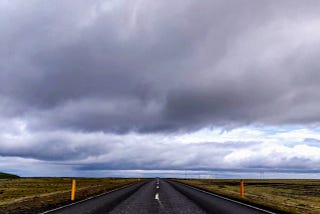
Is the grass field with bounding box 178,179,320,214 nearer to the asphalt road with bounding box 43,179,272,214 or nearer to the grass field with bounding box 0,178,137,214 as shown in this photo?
the asphalt road with bounding box 43,179,272,214

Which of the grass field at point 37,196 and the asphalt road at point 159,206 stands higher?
the asphalt road at point 159,206

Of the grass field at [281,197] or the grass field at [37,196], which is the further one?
the grass field at [281,197]

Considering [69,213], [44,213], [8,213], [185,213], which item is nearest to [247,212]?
[185,213]

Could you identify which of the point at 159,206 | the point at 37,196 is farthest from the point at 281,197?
the point at 37,196

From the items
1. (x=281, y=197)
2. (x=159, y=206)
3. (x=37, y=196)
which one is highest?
(x=159, y=206)

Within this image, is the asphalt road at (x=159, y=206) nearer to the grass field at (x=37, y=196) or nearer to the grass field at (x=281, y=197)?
the grass field at (x=37, y=196)

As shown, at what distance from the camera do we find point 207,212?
40.9 ft

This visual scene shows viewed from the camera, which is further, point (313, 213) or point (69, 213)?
point (313, 213)

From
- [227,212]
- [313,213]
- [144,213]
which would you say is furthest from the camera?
[313,213]

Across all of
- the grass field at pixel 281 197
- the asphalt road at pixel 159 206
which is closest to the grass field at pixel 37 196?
the asphalt road at pixel 159 206

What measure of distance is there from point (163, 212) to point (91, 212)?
2920mm

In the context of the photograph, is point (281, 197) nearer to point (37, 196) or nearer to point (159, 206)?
point (159, 206)

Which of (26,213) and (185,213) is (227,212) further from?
(26,213)

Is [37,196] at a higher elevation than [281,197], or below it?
higher
